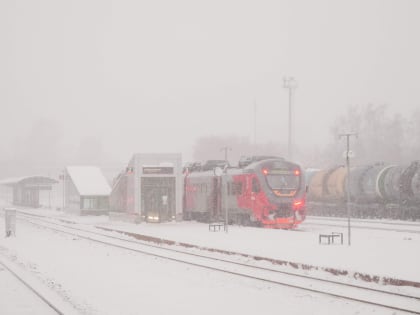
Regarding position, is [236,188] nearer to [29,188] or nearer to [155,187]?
[155,187]

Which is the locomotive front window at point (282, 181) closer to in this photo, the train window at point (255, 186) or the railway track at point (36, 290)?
the train window at point (255, 186)

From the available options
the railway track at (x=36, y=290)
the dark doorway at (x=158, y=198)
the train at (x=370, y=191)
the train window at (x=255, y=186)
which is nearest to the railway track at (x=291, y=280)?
the railway track at (x=36, y=290)

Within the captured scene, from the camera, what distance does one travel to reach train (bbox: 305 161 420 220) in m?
34.4

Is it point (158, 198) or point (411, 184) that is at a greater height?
point (411, 184)

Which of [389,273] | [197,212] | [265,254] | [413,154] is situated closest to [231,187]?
[197,212]

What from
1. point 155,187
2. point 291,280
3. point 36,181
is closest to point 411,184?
point 155,187

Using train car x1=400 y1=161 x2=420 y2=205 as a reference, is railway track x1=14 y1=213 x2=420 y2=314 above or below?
below

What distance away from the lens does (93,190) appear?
155ft

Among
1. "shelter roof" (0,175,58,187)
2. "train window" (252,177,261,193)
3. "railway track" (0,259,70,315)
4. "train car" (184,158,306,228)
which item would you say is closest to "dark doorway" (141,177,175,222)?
"train car" (184,158,306,228)

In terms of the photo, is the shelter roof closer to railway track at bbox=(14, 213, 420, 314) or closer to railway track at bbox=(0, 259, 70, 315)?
railway track at bbox=(14, 213, 420, 314)

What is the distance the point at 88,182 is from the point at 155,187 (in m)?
16.7

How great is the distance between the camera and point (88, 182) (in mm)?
48375

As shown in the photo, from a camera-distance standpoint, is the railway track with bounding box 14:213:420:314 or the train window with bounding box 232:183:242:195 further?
the train window with bounding box 232:183:242:195

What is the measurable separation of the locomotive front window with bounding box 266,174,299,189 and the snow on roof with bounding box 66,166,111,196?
880 inches
